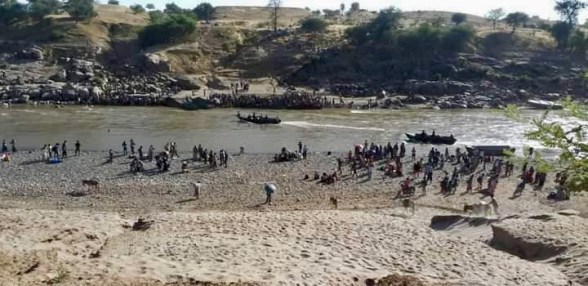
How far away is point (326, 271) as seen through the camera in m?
15.2

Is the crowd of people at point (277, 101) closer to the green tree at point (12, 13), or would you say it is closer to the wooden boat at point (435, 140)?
the wooden boat at point (435, 140)

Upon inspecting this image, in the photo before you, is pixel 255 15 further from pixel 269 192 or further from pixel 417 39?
pixel 269 192

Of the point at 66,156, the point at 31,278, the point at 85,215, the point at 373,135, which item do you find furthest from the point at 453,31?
the point at 31,278

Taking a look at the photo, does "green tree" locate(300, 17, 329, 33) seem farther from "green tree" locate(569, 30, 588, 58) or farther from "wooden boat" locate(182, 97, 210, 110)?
"green tree" locate(569, 30, 588, 58)

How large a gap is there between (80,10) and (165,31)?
1654cm

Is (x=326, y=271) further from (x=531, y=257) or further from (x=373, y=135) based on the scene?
(x=373, y=135)

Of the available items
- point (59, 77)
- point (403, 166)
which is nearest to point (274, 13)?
point (59, 77)

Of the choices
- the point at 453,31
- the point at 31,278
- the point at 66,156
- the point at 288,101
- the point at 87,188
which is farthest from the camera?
the point at 453,31

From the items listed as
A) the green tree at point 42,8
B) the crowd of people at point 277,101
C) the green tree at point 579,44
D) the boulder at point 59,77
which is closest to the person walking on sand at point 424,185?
the crowd of people at point 277,101

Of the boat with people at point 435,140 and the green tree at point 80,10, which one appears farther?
the green tree at point 80,10

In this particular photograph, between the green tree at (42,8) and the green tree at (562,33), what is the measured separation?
8517cm

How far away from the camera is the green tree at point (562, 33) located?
10206cm

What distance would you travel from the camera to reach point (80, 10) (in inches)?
4129

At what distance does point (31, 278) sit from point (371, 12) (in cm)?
15101
